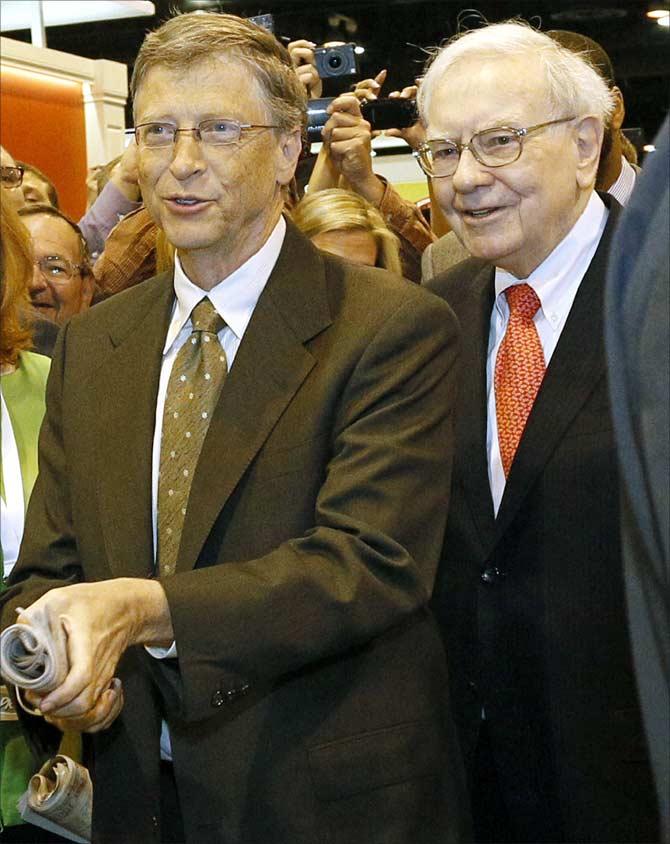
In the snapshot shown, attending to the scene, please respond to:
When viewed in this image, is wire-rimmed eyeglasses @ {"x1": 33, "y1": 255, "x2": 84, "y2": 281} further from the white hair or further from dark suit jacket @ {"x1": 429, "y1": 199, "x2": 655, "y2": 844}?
dark suit jacket @ {"x1": 429, "y1": 199, "x2": 655, "y2": 844}

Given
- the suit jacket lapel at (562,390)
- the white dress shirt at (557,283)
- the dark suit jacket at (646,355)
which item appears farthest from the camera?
the white dress shirt at (557,283)

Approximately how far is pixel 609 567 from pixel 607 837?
→ 0.40 meters

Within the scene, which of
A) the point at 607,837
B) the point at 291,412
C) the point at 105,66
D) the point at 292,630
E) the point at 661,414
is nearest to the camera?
the point at 661,414

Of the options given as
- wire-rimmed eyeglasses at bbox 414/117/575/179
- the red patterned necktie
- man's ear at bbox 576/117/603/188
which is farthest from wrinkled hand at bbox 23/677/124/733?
man's ear at bbox 576/117/603/188

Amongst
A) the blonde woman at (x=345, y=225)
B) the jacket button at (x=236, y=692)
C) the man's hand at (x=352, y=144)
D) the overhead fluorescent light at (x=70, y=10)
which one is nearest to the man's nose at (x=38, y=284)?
the blonde woman at (x=345, y=225)

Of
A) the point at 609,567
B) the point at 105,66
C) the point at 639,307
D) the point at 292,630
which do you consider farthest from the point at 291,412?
the point at 105,66

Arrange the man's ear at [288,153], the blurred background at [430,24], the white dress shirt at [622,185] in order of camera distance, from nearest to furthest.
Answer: the man's ear at [288,153], the white dress shirt at [622,185], the blurred background at [430,24]

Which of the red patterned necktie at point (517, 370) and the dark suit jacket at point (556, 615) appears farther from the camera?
the red patterned necktie at point (517, 370)

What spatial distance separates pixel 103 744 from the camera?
1.84 metres

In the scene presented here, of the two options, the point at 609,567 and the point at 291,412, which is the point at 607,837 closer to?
the point at 609,567

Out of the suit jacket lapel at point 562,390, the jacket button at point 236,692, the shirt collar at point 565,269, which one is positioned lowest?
the jacket button at point 236,692

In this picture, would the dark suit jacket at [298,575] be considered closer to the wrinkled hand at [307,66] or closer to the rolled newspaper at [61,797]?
the rolled newspaper at [61,797]

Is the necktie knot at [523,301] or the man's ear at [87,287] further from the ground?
the necktie knot at [523,301]

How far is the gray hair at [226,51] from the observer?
1.86 meters
